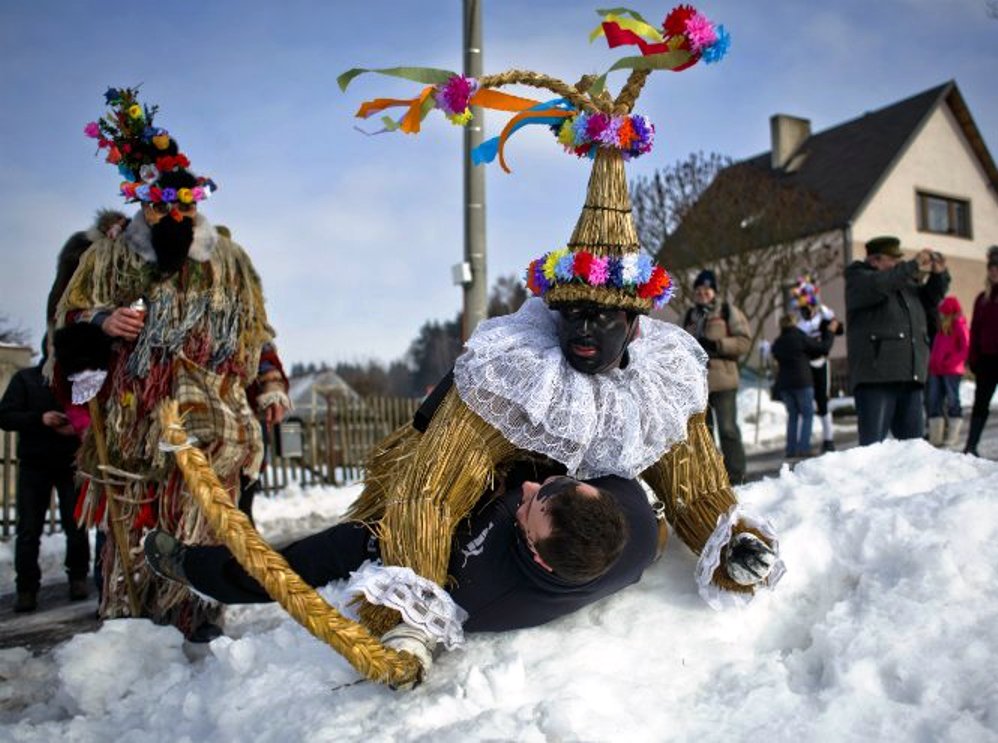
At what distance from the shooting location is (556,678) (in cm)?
221

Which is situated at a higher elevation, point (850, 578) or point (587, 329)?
point (587, 329)

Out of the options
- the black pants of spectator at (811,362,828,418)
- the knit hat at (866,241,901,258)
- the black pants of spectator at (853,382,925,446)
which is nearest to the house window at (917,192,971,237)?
the black pants of spectator at (811,362,828,418)

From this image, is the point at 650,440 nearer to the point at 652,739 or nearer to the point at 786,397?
the point at 652,739

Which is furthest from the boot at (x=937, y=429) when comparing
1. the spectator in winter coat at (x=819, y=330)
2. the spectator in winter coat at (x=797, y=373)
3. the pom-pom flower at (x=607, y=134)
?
the pom-pom flower at (x=607, y=134)

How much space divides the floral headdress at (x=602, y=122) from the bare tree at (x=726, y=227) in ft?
54.8

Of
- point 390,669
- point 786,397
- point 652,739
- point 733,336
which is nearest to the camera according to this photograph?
point 652,739

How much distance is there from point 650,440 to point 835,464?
1124mm

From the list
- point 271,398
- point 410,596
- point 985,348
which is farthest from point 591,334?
point 985,348

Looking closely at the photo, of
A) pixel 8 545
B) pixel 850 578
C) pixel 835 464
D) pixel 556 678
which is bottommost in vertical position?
pixel 8 545

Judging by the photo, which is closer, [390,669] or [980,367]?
[390,669]

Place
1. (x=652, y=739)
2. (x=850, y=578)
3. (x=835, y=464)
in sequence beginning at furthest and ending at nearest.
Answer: (x=835, y=464) < (x=850, y=578) < (x=652, y=739)

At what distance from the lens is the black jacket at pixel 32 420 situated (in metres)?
5.22

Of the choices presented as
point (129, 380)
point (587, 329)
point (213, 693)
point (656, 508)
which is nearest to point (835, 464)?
point (656, 508)

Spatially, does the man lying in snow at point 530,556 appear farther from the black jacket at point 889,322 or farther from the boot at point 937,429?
the boot at point 937,429
